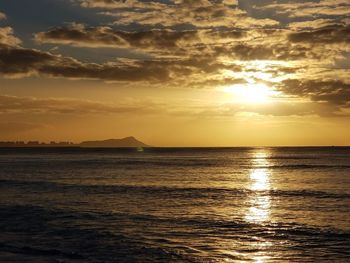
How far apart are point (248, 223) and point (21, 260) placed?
16474 millimetres

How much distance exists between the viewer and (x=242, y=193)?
2080 inches

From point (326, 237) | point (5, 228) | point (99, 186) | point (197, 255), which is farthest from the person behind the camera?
point (99, 186)

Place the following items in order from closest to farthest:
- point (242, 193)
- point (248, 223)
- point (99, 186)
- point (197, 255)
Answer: point (197, 255) < point (248, 223) < point (242, 193) < point (99, 186)

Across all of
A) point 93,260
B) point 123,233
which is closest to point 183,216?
point 123,233

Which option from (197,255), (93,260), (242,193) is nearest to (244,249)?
(197,255)

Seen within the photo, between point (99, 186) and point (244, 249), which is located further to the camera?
point (99, 186)

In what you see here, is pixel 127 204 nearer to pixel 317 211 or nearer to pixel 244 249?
pixel 317 211

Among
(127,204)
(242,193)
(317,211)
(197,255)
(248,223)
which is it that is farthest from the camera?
(242,193)

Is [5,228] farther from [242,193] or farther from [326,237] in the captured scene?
[242,193]

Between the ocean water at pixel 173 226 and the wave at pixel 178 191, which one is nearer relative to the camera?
the ocean water at pixel 173 226

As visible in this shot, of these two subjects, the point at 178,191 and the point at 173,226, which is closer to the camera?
the point at 173,226

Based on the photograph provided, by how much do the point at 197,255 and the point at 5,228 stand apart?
14.3 meters

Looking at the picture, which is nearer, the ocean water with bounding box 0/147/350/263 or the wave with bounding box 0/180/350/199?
the ocean water with bounding box 0/147/350/263

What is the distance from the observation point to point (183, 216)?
34.6 metres
